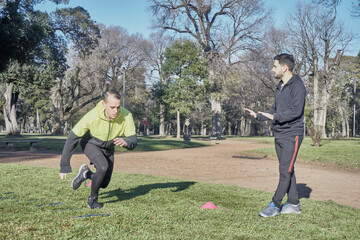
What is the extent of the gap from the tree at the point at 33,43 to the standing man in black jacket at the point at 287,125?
20.9 metres

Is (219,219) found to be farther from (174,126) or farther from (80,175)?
(174,126)

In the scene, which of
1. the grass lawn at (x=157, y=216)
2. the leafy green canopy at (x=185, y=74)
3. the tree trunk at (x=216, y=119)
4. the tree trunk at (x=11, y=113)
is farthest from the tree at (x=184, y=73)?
the grass lawn at (x=157, y=216)

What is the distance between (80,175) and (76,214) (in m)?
A: 0.72

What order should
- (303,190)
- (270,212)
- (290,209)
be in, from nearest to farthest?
(270,212) < (290,209) < (303,190)

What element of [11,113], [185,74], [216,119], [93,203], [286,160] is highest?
[185,74]

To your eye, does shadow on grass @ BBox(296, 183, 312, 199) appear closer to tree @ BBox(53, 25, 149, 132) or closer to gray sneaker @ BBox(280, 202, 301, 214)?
gray sneaker @ BBox(280, 202, 301, 214)

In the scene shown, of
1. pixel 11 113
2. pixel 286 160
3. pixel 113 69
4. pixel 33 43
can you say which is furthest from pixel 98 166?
pixel 113 69

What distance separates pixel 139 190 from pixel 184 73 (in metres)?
28.2

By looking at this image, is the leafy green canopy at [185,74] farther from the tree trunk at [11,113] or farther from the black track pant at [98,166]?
the black track pant at [98,166]

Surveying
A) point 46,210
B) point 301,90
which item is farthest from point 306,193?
point 46,210

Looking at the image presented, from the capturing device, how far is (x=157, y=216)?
13.2 ft

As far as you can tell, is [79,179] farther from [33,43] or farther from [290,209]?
[33,43]

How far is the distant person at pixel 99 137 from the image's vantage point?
13.9ft

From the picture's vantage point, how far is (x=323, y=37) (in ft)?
118
